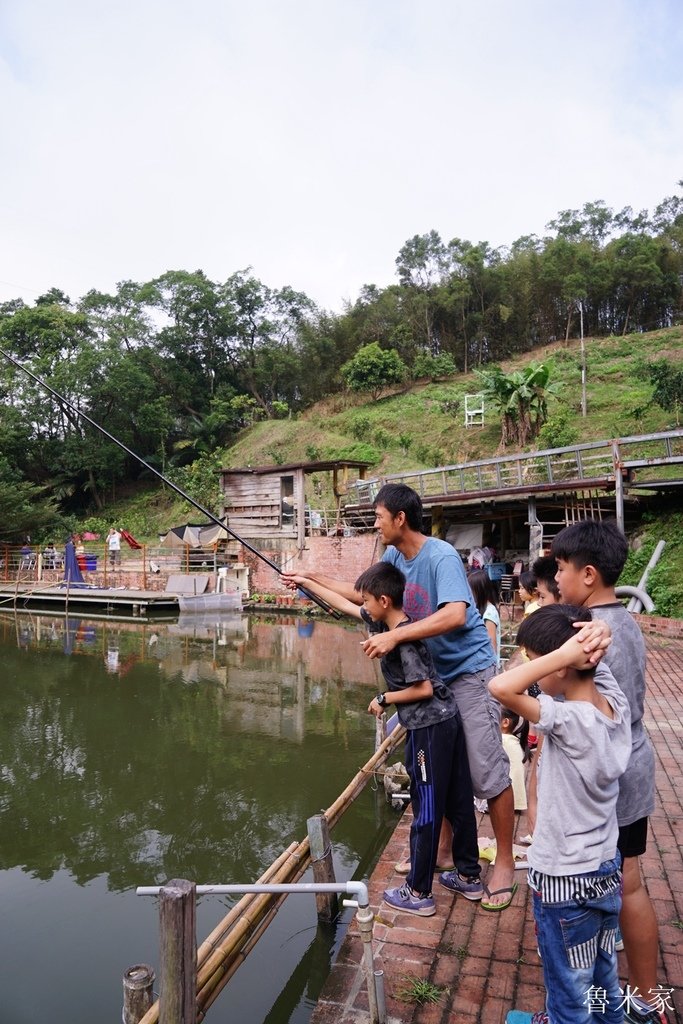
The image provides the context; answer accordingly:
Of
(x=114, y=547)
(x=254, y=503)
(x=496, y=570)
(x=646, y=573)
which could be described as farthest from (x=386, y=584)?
(x=114, y=547)

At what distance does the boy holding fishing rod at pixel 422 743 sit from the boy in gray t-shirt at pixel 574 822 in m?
A: 0.85

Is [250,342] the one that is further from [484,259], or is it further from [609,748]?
[609,748]

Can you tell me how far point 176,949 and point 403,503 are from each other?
180 centimetres

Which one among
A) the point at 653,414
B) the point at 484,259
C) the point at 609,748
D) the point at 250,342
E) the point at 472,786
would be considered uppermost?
the point at 484,259

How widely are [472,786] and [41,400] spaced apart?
35.4m

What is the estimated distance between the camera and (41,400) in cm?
3334

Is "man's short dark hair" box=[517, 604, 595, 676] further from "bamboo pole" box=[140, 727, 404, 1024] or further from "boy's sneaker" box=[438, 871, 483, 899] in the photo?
"bamboo pole" box=[140, 727, 404, 1024]

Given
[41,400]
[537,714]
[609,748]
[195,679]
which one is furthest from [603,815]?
[41,400]

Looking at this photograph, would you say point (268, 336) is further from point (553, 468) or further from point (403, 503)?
point (403, 503)

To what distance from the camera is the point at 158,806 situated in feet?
19.2

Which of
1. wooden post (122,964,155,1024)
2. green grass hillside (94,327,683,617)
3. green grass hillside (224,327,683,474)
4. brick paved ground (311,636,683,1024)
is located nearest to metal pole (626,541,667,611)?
brick paved ground (311,636,683,1024)

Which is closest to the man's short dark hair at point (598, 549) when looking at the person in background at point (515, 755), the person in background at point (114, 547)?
the person in background at point (515, 755)

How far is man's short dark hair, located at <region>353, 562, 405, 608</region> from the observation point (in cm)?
270

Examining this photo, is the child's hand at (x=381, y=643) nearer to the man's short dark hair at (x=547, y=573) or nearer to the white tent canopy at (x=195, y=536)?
the man's short dark hair at (x=547, y=573)
